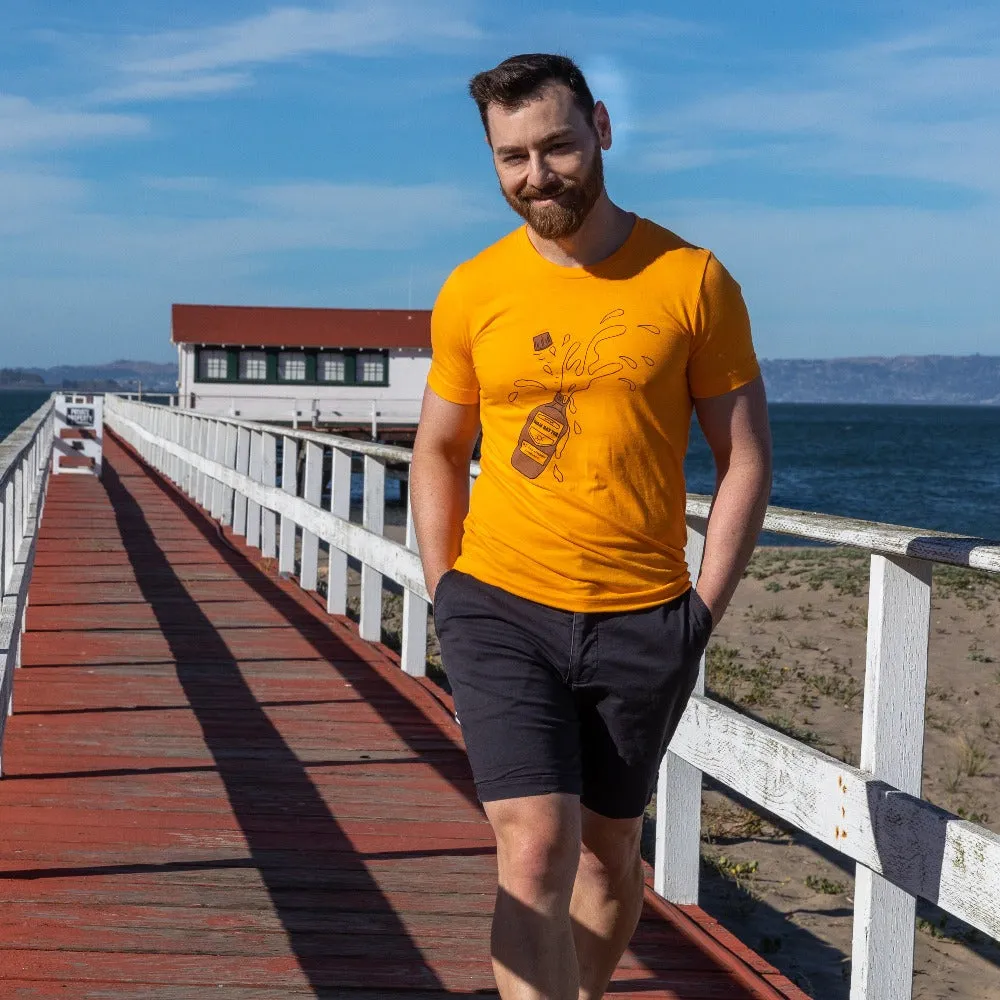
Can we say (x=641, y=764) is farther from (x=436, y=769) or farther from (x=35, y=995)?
(x=436, y=769)

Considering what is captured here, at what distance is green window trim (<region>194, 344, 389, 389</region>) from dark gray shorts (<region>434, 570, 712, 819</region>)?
52823 millimetres

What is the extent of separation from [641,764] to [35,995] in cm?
166

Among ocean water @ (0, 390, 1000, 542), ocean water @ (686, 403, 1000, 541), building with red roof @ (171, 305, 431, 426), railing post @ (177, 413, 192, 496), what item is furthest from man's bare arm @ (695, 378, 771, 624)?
building with red roof @ (171, 305, 431, 426)

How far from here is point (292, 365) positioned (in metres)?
56.1

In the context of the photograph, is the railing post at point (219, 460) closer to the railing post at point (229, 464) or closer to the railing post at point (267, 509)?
the railing post at point (229, 464)

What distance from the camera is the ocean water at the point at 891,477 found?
187 feet

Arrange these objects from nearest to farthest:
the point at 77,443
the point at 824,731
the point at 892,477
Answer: the point at 824,731, the point at 77,443, the point at 892,477

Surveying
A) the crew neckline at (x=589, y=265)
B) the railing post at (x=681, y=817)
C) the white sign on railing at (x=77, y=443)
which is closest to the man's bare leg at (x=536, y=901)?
the crew neckline at (x=589, y=265)

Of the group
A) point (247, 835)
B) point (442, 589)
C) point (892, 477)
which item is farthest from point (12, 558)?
point (892, 477)

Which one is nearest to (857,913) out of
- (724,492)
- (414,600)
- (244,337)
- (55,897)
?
(724,492)

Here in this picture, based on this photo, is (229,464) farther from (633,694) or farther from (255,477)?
(633,694)

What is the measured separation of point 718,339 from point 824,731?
654cm

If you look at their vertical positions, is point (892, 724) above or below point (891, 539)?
below

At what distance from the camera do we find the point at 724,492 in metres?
2.99
